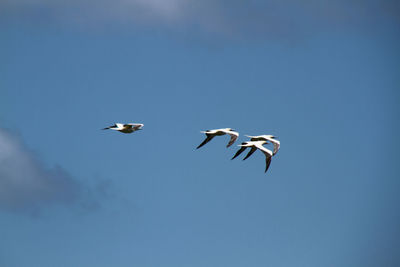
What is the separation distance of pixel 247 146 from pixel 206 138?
5931 mm

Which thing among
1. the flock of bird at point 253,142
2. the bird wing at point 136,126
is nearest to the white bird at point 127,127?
the bird wing at point 136,126

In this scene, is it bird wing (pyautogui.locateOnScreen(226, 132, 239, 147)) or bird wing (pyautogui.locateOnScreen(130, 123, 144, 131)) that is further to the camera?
bird wing (pyautogui.locateOnScreen(226, 132, 239, 147))

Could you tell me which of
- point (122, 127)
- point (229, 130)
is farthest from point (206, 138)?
point (122, 127)

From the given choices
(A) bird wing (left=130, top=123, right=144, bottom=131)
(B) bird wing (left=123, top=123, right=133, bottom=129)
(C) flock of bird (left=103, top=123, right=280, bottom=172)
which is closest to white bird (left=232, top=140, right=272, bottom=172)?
(C) flock of bird (left=103, top=123, right=280, bottom=172)

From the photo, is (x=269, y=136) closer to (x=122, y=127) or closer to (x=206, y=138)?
(x=206, y=138)

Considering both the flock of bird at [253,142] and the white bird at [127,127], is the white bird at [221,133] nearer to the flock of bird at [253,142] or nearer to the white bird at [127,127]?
the flock of bird at [253,142]

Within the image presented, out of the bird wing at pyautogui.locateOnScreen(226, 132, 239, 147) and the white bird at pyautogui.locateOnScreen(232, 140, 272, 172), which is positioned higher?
the bird wing at pyautogui.locateOnScreen(226, 132, 239, 147)

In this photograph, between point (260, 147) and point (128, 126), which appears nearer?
point (128, 126)

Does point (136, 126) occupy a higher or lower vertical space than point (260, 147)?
higher

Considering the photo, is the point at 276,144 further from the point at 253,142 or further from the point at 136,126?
the point at 136,126

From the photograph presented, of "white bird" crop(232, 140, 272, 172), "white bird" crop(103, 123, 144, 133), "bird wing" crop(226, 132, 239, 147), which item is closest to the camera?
"white bird" crop(103, 123, 144, 133)

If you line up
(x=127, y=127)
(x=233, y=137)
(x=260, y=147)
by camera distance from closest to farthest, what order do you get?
(x=127, y=127) → (x=260, y=147) → (x=233, y=137)

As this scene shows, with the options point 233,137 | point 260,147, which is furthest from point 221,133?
point 260,147

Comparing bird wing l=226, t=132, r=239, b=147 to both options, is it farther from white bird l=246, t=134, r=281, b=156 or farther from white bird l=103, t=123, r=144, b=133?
white bird l=103, t=123, r=144, b=133
